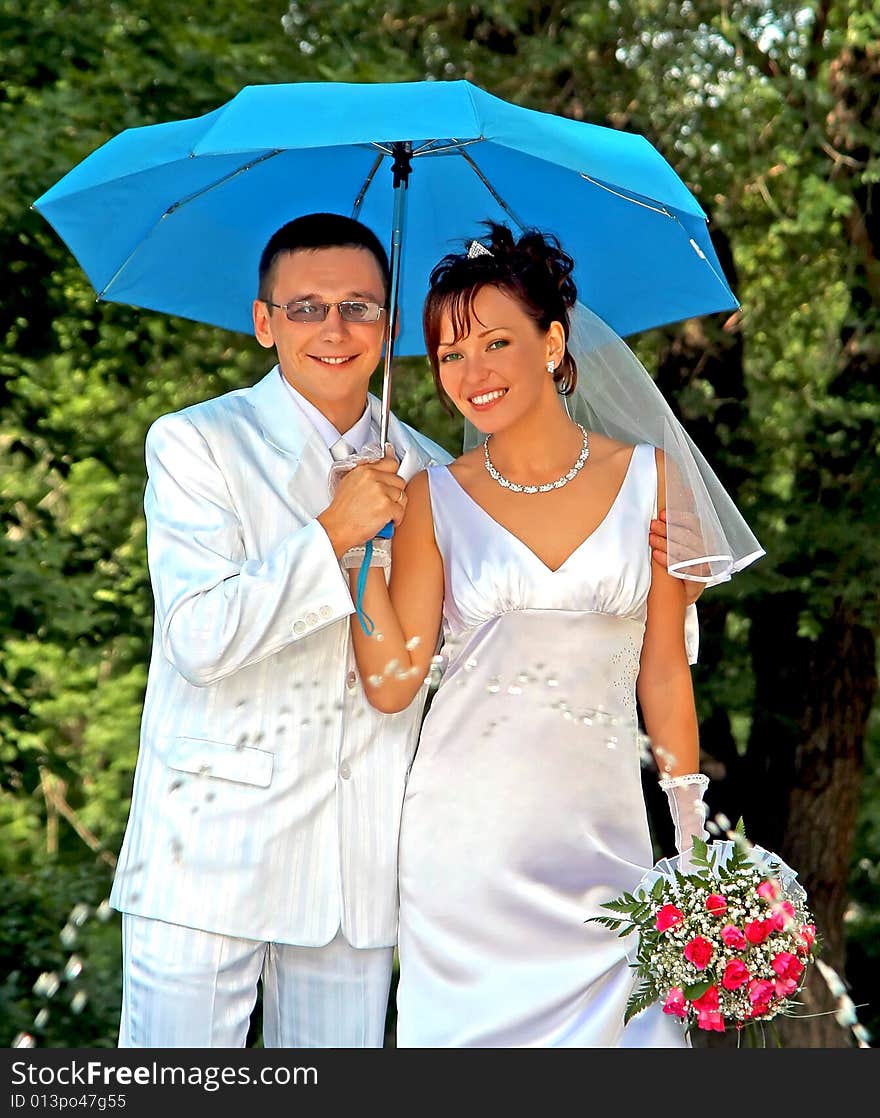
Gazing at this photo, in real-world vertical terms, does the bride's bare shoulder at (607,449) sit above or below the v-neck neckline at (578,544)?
above

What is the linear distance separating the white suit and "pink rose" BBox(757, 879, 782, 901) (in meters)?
0.86

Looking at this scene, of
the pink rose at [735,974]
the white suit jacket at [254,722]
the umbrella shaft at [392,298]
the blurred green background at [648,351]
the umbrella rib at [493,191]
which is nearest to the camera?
the pink rose at [735,974]

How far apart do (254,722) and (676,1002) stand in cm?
108

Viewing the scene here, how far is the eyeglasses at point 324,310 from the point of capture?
3.74 metres

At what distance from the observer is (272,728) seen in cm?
359

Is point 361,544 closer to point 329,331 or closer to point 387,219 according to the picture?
point 329,331

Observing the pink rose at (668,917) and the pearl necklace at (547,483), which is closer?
the pink rose at (668,917)

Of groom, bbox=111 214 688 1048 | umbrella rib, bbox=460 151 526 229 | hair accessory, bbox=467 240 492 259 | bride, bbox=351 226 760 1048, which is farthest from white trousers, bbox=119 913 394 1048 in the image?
umbrella rib, bbox=460 151 526 229

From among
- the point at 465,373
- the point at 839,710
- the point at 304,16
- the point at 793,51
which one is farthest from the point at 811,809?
the point at 465,373

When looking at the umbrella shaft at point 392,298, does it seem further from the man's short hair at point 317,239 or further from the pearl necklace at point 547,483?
the pearl necklace at point 547,483

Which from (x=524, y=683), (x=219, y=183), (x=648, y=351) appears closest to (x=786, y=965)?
(x=524, y=683)

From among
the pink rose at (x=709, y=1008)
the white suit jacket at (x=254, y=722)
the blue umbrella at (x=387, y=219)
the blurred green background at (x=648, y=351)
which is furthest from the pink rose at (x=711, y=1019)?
the blurred green background at (x=648, y=351)

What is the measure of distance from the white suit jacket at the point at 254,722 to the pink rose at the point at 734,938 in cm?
82

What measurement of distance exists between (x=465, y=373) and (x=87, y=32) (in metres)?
3.99
